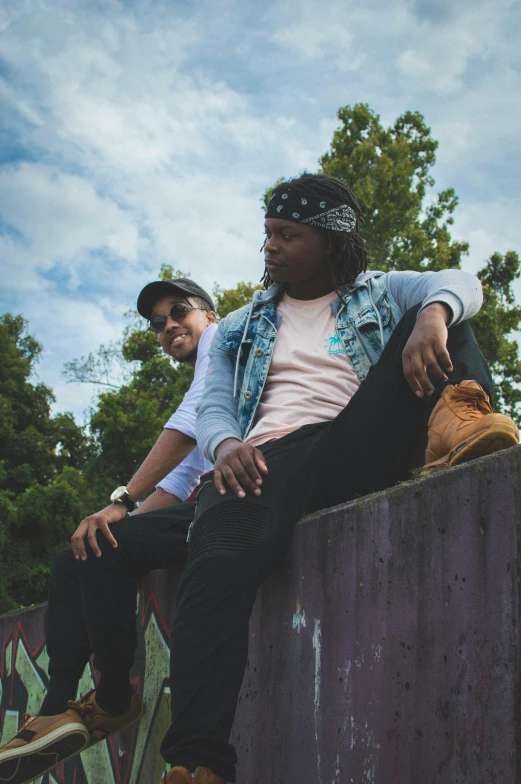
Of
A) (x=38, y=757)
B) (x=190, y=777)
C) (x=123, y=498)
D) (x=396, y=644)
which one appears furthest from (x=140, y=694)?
(x=396, y=644)

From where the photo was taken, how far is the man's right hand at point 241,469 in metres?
2.45

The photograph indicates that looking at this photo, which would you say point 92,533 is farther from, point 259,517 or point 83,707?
point 259,517

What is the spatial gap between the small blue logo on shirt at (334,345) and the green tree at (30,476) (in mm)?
17827

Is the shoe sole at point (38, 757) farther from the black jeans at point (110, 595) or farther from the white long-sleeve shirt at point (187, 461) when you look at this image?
the white long-sleeve shirt at point (187, 461)

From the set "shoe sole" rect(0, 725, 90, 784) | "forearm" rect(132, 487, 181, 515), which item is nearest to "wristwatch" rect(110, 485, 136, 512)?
"forearm" rect(132, 487, 181, 515)

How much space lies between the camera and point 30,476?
77.5 feet

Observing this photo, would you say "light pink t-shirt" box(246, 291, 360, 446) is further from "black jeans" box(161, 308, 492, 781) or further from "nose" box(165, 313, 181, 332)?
"nose" box(165, 313, 181, 332)

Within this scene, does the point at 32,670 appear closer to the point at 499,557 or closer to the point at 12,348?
the point at 499,557

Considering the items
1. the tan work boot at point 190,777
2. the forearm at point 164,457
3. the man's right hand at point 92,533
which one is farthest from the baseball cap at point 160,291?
the tan work boot at point 190,777

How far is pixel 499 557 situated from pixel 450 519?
7.6 inches

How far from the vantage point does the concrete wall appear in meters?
1.74

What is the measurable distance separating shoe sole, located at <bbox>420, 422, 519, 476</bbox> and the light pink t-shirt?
0.75 m

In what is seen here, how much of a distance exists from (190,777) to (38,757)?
4.53 ft

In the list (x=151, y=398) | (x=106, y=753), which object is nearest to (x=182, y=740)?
(x=106, y=753)
